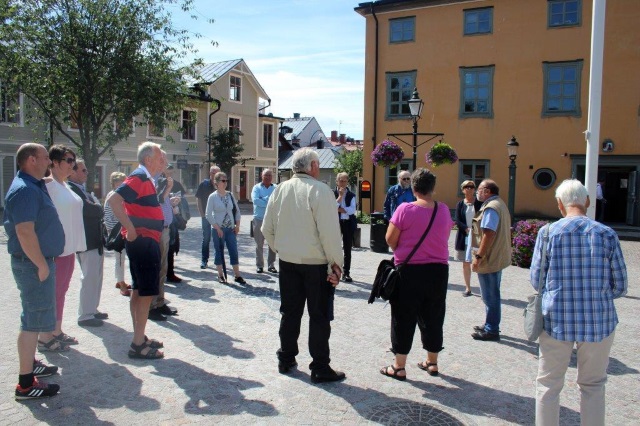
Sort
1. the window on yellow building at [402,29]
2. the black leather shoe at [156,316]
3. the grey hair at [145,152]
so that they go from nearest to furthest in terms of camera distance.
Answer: the grey hair at [145,152] < the black leather shoe at [156,316] < the window on yellow building at [402,29]

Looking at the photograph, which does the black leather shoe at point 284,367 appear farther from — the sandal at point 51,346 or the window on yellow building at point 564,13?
the window on yellow building at point 564,13

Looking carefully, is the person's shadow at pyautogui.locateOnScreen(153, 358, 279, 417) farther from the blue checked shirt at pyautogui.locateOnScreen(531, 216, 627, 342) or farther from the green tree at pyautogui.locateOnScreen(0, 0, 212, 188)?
the green tree at pyautogui.locateOnScreen(0, 0, 212, 188)

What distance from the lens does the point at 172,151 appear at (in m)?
30.4

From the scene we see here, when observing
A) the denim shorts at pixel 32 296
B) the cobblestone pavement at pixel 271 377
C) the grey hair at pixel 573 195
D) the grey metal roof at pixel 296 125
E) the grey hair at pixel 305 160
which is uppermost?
the grey metal roof at pixel 296 125

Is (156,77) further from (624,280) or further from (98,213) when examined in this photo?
(624,280)

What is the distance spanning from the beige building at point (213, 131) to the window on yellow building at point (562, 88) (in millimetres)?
16245

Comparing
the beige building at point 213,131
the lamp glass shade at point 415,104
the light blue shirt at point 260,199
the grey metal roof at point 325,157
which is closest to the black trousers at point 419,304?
the light blue shirt at point 260,199

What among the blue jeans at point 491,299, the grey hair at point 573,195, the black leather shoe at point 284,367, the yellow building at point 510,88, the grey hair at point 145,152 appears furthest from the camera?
the yellow building at point 510,88

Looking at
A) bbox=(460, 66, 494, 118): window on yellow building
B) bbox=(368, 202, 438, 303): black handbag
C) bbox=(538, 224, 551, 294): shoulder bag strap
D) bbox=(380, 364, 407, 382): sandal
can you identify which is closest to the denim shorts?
bbox=(368, 202, 438, 303): black handbag

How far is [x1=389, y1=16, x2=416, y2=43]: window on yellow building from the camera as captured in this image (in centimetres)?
2152

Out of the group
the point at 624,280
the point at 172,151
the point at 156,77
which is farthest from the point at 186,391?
the point at 172,151

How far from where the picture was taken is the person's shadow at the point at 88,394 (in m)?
3.64

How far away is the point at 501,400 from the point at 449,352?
3.71 feet

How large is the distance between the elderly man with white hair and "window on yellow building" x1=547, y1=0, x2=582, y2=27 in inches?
731
